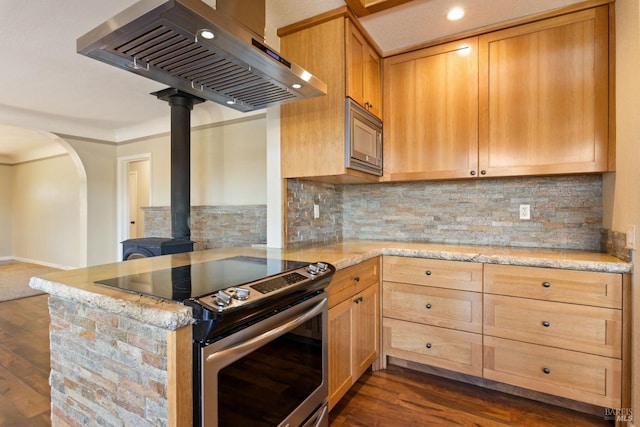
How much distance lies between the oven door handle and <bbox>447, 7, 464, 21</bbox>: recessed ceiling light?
6.74ft

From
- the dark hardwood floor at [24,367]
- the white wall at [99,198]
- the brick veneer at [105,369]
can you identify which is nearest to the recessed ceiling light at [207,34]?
the brick veneer at [105,369]

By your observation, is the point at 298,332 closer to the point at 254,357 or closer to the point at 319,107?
the point at 254,357

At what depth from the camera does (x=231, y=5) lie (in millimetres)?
1462

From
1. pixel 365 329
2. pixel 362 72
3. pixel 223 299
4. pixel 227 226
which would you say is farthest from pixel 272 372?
pixel 227 226

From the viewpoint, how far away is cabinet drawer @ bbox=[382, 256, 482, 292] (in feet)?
6.79

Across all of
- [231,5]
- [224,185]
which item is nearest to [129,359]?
[231,5]

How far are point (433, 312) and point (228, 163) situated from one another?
3019 millimetres

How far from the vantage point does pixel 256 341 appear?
3.70ft

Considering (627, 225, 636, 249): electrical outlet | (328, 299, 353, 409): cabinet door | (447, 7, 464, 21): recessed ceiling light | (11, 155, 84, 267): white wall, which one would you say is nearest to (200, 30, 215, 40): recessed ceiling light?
(328, 299, 353, 409): cabinet door

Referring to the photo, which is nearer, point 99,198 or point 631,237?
point 631,237

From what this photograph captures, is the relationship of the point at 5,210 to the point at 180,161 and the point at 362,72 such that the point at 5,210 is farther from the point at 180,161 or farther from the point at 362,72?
the point at 362,72

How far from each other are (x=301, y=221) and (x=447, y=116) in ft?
4.51

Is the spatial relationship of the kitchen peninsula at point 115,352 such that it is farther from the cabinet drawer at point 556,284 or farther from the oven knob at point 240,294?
the cabinet drawer at point 556,284

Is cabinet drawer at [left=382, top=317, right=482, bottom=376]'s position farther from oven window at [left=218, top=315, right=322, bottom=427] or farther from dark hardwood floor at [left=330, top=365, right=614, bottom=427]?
oven window at [left=218, top=315, right=322, bottom=427]
